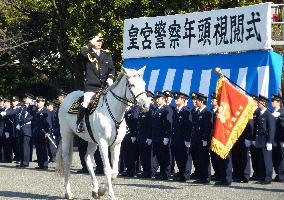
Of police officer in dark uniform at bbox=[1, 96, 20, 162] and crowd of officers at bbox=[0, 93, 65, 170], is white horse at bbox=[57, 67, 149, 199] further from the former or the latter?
police officer in dark uniform at bbox=[1, 96, 20, 162]

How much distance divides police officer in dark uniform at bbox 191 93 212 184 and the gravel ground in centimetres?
41

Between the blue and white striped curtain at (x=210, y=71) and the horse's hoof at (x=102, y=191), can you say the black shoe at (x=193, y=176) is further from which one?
the horse's hoof at (x=102, y=191)

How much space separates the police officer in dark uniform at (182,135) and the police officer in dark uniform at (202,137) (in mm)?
183

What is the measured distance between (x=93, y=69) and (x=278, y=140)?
5.13 metres

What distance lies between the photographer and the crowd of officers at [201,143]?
16.3 meters

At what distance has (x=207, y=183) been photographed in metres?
16.4

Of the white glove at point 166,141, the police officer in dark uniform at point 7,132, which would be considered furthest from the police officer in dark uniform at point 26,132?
the white glove at point 166,141

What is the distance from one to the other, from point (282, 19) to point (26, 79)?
18.3m

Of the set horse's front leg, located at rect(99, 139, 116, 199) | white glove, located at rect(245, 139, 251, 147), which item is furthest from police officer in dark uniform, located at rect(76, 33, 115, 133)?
white glove, located at rect(245, 139, 251, 147)

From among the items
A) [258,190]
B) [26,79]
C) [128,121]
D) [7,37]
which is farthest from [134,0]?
[258,190]

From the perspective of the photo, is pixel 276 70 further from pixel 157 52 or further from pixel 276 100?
pixel 157 52

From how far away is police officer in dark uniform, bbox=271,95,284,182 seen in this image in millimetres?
16522

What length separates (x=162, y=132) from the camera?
685 inches

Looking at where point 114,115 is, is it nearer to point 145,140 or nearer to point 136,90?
point 136,90
